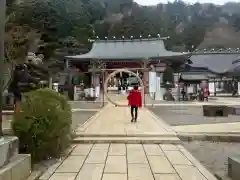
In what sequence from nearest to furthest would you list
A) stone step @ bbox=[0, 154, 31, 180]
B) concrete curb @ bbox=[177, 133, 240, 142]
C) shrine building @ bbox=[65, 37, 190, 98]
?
Answer: stone step @ bbox=[0, 154, 31, 180] → concrete curb @ bbox=[177, 133, 240, 142] → shrine building @ bbox=[65, 37, 190, 98]

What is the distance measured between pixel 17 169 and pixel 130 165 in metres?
2.02

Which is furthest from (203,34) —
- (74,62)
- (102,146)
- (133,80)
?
(102,146)

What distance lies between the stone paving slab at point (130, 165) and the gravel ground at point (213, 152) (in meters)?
0.32

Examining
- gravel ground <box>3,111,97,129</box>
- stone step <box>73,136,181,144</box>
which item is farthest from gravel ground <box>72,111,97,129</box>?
stone step <box>73,136,181,144</box>

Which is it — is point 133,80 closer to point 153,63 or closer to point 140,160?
point 153,63

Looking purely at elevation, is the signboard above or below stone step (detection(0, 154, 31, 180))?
above

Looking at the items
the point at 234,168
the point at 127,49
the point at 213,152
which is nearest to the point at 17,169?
the point at 234,168

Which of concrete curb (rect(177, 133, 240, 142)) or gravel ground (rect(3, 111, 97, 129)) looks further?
gravel ground (rect(3, 111, 97, 129))

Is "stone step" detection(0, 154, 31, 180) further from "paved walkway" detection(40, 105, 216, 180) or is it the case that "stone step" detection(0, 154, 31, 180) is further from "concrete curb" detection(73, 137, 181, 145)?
"concrete curb" detection(73, 137, 181, 145)

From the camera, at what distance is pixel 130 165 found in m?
5.55

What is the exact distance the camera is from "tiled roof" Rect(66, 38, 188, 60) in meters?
34.0

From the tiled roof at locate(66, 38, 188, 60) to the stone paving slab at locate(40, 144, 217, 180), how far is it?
26.8 m

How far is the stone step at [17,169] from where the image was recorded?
3943mm

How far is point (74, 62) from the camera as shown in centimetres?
3341
